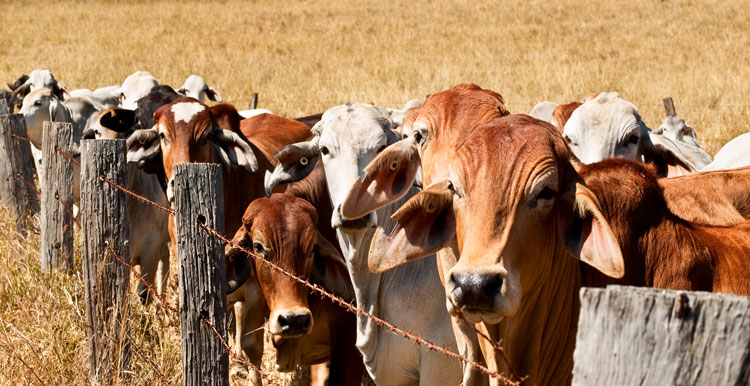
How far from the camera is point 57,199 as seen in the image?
6.66m

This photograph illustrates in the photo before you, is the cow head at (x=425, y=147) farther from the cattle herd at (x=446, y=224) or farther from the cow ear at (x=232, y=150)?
the cow ear at (x=232, y=150)

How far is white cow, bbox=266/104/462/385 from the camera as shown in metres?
4.75

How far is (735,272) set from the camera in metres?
3.55

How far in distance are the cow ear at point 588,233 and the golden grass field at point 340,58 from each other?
2.71 m

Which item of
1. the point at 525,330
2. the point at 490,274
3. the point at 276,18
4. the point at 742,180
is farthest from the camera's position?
the point at 276,18

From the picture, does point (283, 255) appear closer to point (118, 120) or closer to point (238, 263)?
point (238, 263)

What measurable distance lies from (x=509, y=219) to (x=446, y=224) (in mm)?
453

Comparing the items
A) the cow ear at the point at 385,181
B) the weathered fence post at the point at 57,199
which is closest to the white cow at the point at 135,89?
the weathered fence post at the point at 57,199

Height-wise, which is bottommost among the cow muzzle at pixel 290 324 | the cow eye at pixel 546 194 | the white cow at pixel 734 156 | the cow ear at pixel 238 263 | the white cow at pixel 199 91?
the cow muzzle at pixel 290 324

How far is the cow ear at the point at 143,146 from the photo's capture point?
700 cm

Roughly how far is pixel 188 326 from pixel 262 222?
1536 millimetres

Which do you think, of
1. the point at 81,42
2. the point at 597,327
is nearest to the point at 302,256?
the point at 597,327

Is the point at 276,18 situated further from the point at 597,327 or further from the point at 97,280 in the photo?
the point at 597,327

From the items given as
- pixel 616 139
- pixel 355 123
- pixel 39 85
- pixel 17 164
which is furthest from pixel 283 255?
pixel 39 85
